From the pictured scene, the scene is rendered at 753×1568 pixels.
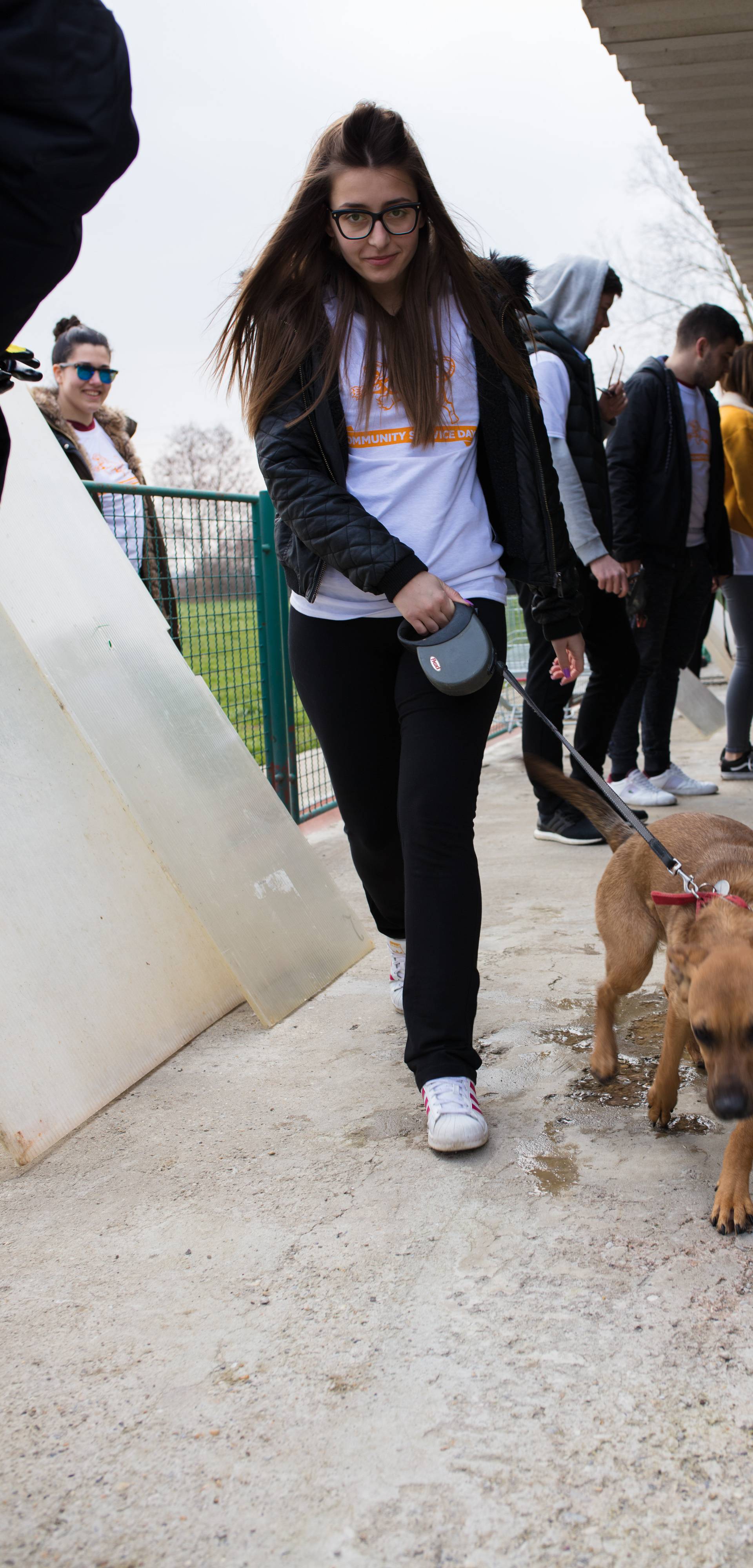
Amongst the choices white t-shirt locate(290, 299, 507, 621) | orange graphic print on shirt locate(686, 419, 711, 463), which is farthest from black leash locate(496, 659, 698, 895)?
orange graphic print on shirt locate(686, 419, 711, 463)

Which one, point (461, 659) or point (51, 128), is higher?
point (51, 128)

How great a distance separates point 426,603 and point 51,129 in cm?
119

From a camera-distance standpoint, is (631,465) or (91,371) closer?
(91,371)

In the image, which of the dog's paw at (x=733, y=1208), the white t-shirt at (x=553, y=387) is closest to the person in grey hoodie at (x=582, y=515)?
the white t-shirt at (x=553, y=387)

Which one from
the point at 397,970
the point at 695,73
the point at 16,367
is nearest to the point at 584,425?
the point at 695,73

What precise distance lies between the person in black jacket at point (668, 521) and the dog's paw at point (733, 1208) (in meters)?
3.58

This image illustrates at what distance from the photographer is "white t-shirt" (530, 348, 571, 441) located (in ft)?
14.8

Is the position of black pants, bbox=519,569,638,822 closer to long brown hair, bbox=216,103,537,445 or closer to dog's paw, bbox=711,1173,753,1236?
long brown hair, bbox=216,103,537,445

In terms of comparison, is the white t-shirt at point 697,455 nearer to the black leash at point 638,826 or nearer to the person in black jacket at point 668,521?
the person in black jacket at point 668,521

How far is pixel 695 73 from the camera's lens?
187 inches

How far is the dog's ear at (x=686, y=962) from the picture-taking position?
2168 millimetres

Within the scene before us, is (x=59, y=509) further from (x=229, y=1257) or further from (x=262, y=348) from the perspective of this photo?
(x=229, y=1257)

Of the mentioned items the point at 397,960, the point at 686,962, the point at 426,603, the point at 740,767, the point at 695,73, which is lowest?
the point at 740,767

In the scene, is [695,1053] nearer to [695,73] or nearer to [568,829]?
[568,829]
